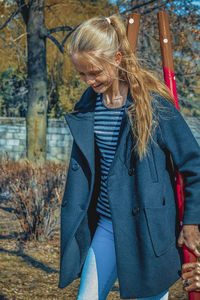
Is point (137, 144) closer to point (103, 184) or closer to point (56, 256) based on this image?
point (103, 184)

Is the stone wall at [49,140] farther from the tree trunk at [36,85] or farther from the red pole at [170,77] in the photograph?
the red pole at [170,77]

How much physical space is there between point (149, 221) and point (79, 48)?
0.79 metres

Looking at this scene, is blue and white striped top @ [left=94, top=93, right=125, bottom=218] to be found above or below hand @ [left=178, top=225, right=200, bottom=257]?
above

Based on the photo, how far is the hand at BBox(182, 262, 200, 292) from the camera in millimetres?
1784

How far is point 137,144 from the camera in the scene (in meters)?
A: 1.76

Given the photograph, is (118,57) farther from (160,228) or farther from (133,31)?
(160,228)

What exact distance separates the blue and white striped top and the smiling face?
0.43 feet

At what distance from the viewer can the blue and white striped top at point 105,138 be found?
75.2 inches

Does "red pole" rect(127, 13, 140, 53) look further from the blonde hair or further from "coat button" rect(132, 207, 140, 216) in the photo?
"coat button" rect(132, 207, 140, 216)

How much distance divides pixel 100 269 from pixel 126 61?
3.08 ft

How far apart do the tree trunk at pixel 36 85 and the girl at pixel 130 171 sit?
22.5 feet

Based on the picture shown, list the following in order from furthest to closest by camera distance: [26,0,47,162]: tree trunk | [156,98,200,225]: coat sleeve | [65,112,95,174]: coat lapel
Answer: [26,0,47,162]: tree trunk
[65,112,95,174]: coat lapel
[156,98,200,225]: coat sleeve

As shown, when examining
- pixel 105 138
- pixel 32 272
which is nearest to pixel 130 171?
pixel 105 138

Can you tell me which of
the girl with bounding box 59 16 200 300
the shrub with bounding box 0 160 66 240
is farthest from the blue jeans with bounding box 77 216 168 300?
the shrub with bounding box 0 160 66 240
